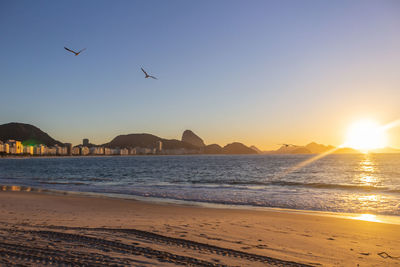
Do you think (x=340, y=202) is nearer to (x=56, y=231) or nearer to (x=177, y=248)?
(x=177, y=248)

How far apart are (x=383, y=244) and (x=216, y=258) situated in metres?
5.78

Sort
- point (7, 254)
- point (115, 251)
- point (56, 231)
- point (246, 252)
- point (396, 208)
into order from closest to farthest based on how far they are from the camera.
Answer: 1. point (7, 254)
2. point (115, 251)
3. point (246, 252)
4. point (56, 231)
5. point (396, 208)

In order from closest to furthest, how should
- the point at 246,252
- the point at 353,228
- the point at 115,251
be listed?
the point at 115,251
the point at 246,252
the point at 353,228

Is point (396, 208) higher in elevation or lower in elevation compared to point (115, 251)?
lower

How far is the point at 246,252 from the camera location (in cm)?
731

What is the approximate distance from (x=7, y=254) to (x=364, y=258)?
863 centimetres

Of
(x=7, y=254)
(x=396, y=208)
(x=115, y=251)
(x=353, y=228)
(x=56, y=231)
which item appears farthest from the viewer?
(x=396, y=208)

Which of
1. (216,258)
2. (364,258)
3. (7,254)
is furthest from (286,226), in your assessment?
(7,254)

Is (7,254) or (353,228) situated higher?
(7,254)

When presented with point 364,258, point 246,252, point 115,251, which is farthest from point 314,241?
point 115,251

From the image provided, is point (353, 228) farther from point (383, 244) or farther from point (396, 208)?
point (396, 208)

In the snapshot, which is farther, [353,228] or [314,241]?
[353,228]

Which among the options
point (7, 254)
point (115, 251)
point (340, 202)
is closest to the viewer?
point (7, 254)

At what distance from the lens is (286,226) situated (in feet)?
37.2
